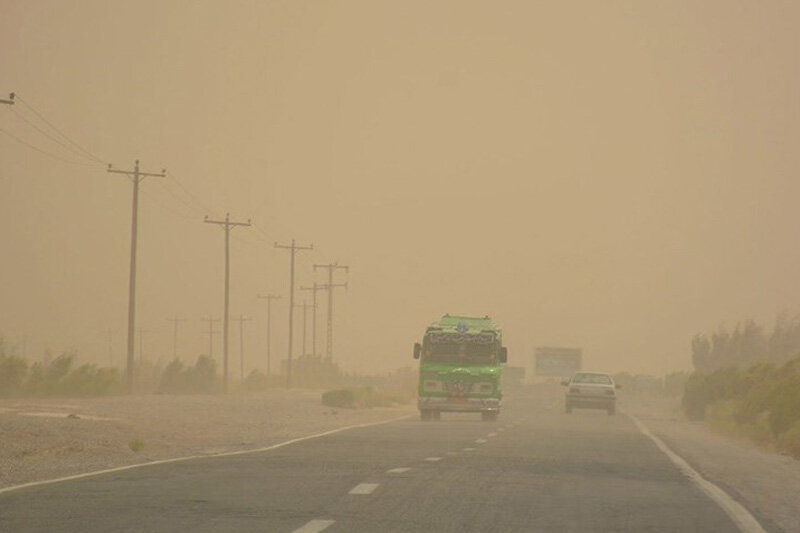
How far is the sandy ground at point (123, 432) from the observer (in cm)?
2795

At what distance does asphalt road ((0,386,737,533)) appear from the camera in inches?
622

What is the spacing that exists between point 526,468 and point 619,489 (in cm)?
416

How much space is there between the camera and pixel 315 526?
15.2m

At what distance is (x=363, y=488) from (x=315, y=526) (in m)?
4.64

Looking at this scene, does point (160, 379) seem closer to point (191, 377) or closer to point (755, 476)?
point (191, 377)

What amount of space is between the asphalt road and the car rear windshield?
41.7m

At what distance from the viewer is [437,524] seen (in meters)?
15.9

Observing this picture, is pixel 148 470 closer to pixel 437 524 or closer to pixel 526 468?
pixel 526 468

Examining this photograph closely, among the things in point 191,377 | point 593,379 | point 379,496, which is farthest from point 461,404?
point 191,377


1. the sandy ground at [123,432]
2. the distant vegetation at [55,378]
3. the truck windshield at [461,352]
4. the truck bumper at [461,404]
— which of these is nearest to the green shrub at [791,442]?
the sandy ground at [123,432]

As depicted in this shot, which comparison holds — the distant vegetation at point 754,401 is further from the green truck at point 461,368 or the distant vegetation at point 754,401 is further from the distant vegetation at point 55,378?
the distant vegetation at point 55,378

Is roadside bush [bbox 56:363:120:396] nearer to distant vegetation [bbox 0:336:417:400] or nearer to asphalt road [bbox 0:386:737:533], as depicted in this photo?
distant vegetation [bbox 0:336:417:400]

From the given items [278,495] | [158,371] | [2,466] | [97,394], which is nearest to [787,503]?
[278,495]

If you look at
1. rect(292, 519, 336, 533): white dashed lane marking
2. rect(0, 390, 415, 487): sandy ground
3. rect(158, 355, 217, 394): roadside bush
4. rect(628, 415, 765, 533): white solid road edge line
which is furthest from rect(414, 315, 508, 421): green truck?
rect(158, 355, 217, 394): roadside bush
